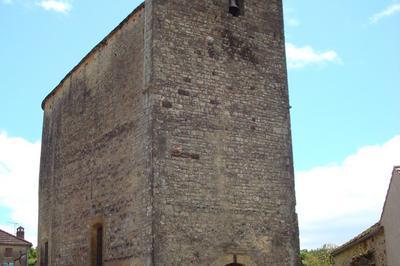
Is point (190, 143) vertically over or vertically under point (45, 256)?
over

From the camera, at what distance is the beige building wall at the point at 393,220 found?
11312 millimetres

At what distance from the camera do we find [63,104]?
743 inches

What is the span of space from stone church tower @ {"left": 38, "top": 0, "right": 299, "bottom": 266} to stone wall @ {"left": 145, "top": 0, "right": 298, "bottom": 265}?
1.1 inches

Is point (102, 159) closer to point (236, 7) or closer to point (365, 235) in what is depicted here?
point (236, 7)

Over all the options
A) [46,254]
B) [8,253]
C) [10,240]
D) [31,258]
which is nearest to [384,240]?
[46,254]

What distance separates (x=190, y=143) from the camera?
43.3 ft

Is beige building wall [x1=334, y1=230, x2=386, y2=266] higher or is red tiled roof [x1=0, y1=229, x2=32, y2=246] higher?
red tiled roof [x1=0, y1=229, x2=32, y2=246]

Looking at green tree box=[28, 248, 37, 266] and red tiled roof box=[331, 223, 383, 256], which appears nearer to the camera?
red tiled roof box=[331, 223, 383, 256]

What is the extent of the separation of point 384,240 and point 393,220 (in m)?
0.96

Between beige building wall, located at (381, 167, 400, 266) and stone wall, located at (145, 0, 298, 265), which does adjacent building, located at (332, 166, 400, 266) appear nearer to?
beige building wall, located at (381, 167, 400, 266)

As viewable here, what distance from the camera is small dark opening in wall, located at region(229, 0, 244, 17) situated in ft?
48.6

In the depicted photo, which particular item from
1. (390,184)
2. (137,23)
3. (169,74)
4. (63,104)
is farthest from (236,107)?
(63,104)

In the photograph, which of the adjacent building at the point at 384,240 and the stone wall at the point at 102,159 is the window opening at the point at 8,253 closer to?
the stone wall at the point at 102,159

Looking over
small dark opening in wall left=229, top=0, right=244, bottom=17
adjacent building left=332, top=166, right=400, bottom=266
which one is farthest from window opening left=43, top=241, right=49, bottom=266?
small dark opening in wall left=229, top=0, right=244, bottom=17
